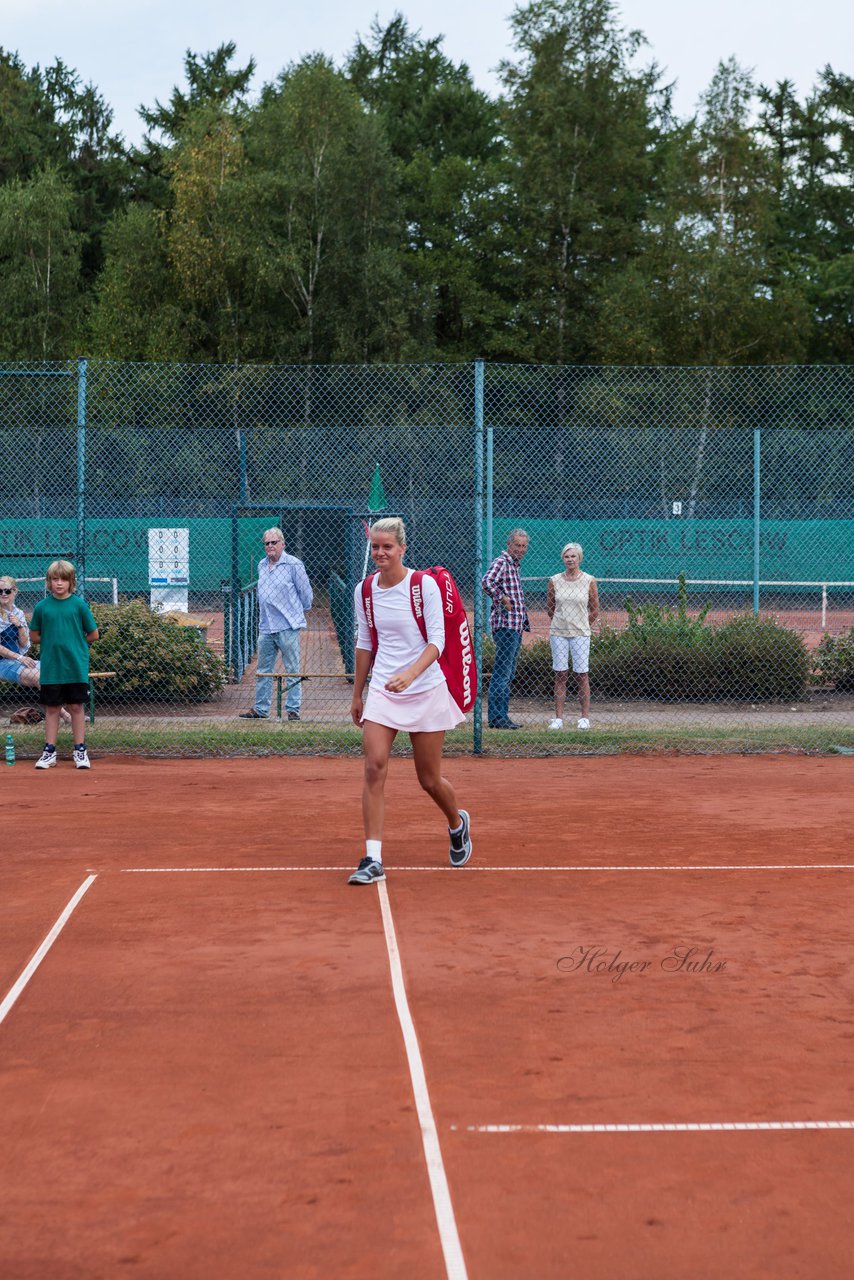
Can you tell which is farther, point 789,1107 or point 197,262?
point 197,262

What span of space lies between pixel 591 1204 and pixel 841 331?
1560 inches

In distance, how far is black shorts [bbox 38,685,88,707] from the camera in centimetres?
1098

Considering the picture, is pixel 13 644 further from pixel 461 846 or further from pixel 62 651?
pixel 461 846

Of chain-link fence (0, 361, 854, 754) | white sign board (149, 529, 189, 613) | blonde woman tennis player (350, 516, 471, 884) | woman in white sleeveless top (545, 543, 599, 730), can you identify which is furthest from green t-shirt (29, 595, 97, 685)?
white sign board (149, 529, 189, 613)

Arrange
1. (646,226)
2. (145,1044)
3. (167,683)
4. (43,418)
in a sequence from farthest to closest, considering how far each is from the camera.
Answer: (646,226) < (43,418) < (167,683) < (145,1044)

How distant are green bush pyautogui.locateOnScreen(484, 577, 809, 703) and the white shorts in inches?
64.4

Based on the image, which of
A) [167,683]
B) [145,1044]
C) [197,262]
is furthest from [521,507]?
[197,262]

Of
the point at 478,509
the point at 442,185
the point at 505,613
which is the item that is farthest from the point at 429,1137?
the point at 442,185

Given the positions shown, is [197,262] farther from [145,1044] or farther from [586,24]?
[145,1044]

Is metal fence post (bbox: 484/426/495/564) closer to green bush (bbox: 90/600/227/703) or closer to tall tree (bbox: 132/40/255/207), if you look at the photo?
green bush (bbox: 90/600/227/703)

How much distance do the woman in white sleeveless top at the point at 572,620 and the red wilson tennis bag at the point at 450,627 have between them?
18.2ft

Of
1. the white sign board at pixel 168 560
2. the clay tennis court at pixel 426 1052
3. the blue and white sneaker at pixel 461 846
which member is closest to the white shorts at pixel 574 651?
the clay tennis court at pixel 426 1052

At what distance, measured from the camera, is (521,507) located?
1980 cm

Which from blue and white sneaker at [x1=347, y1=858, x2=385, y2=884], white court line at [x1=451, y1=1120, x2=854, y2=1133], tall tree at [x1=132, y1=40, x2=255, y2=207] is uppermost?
tall tree at [x1=132, y1=40, x2=255, y2=207]
